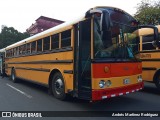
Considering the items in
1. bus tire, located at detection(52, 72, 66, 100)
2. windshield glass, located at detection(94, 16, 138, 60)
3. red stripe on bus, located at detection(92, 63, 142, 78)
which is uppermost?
windshield glass, located at detection(94, 16, 138, 60)

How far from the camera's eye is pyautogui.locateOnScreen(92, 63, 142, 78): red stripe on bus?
6.19 metres

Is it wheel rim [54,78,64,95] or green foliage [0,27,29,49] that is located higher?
green foliage [0,27,29,49]

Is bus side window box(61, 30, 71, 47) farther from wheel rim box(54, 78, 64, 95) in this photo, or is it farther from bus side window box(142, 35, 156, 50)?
bus side window box(142, 35, 156, 50)

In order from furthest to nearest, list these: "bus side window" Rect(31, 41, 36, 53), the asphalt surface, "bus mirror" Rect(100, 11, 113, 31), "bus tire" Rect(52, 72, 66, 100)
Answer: "bus side window" Rect(31, 41, 36, 53) → "bus tire" Rect(52, 72, 66, 100) → the asphalt surface → "bus mirror" Rect(100, 11, 113, 31)

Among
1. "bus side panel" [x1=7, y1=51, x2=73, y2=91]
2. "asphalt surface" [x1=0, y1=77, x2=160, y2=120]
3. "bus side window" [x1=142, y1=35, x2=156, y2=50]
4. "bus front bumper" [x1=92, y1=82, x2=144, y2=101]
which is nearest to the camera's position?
"bus front bumper" [x1=92, y1=82, x2=144, y2=101]

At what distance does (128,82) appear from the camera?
23.0 feet

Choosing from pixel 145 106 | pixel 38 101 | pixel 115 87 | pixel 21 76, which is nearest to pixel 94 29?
pixel 115 87

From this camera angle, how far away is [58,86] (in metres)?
8.29

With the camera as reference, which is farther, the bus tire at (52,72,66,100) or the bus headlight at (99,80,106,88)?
the bus tire at (52,72,66,100)

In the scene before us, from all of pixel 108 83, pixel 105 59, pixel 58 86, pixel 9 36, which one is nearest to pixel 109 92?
pixel 108 83

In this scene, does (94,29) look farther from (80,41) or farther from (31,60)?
(31,60)

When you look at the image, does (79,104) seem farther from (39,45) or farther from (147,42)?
(147,42)

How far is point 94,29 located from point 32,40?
5.21 meters

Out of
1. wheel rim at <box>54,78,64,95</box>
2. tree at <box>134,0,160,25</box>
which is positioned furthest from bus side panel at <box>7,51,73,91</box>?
tree at <box>134,0,160,25</box>
